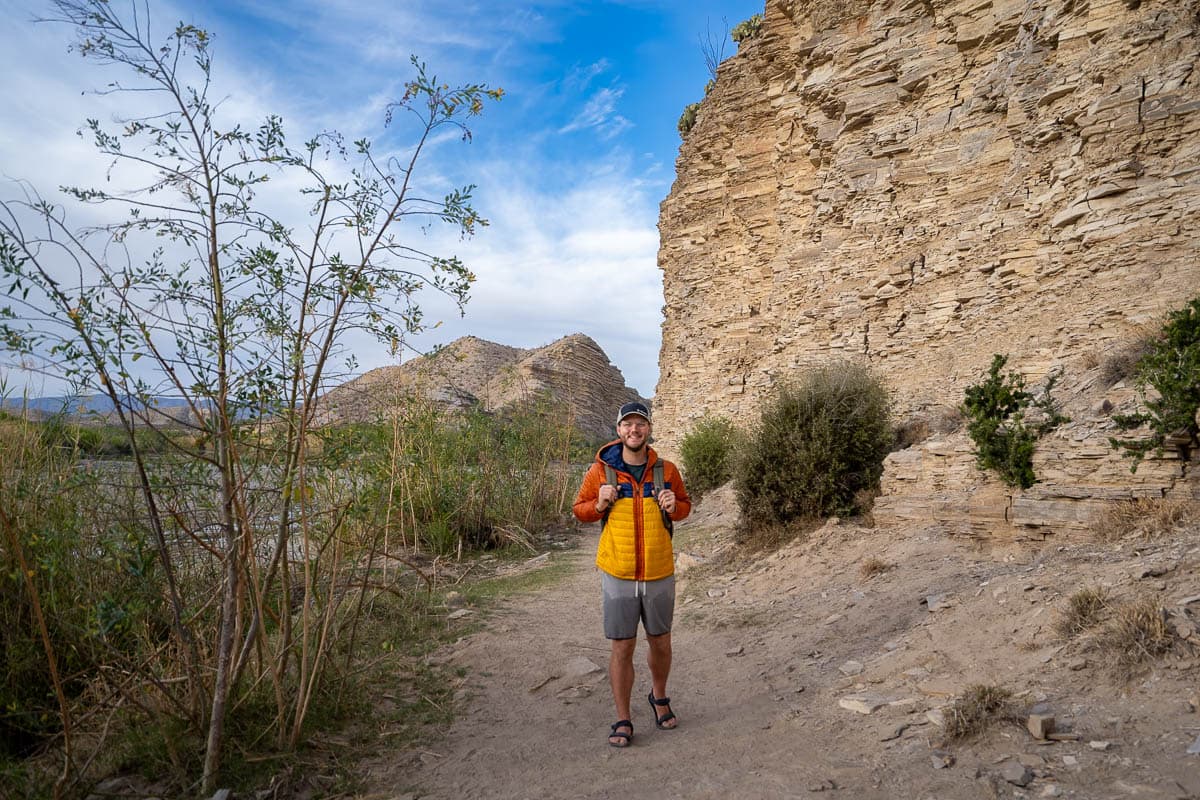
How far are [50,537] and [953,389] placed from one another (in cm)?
999

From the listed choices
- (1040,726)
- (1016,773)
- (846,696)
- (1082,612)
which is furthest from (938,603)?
(1016,773)

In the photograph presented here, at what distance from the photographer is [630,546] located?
11.9 feet

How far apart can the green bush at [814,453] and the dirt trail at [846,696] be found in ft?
4.93

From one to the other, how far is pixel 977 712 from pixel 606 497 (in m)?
1.91

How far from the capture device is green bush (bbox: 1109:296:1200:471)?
15.9 ft

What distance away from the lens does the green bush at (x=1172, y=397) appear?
4.86 meters

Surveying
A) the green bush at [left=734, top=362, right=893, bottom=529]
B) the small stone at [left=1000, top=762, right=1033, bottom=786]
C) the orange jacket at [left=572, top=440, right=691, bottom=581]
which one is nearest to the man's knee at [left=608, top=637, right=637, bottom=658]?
the orange jacket at [left=572, top=440, right=691, bottom=581]

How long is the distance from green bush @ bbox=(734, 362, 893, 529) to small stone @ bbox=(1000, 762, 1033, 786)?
4940 millimetres

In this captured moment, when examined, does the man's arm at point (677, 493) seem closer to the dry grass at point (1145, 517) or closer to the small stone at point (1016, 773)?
the small stone at point (1016, 773)

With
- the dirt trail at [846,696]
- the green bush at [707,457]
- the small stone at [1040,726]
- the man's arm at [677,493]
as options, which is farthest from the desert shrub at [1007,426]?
the green bush at [707,457]

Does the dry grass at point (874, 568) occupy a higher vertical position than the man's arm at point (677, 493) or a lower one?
lower

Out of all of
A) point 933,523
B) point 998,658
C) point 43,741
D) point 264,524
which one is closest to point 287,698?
point 264,524

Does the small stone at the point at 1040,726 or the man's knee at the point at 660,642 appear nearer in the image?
the small stone at the point at 1040,726

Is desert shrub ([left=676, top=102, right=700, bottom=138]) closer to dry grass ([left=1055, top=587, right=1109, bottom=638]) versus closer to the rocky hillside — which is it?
the rocky hillside
